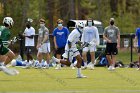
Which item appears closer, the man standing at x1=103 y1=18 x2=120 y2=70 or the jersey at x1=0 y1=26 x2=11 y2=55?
the jersey at x1=0 y1=26 x2=11 y2=55

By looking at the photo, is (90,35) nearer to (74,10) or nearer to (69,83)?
(69,83)

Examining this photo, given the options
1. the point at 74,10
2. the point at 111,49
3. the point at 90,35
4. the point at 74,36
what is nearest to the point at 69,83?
the point at 74,36

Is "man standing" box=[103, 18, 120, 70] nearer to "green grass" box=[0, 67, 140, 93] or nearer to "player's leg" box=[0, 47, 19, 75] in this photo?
"green grass" box=[0, 67, 140, 93]

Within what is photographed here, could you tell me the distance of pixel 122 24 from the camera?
5909cm

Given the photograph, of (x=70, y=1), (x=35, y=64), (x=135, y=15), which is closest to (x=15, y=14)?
(x=70, y=1)

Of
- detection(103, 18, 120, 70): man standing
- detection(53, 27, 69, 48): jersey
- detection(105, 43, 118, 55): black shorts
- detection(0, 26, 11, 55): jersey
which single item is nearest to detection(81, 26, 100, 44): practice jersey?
detection(103, 18, 120, 70): man standing

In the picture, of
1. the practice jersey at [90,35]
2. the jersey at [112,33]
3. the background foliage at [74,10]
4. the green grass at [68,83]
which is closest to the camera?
the green grass at [68,83]

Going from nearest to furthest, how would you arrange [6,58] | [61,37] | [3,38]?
[3,38]
[6,58]
[61,37]

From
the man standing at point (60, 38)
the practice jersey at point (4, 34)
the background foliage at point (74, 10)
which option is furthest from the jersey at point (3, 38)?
the background foliage at point (74, 10)

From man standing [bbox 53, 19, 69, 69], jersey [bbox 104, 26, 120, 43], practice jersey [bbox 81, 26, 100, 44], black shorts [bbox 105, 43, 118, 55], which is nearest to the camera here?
black shorts [bbox 105, 43, 118, 55]

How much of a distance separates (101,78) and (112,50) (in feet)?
18.3

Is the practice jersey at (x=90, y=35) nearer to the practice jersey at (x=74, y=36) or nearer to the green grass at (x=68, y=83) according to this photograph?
the green grass at (x=68, y=83)

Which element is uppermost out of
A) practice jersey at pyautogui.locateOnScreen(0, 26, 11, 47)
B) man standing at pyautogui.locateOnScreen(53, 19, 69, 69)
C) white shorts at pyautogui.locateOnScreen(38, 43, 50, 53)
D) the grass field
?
practice jersey at pyautogui.locateOnScreen(0, 26, 11, 47)

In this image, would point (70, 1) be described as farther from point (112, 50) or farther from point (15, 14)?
point (112, 50)
